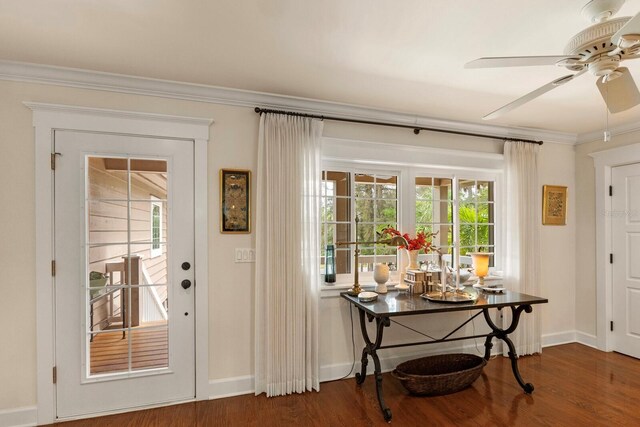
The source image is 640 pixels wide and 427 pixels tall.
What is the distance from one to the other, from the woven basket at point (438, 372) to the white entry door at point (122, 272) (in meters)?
1.76

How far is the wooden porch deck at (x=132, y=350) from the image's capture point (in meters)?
2.49

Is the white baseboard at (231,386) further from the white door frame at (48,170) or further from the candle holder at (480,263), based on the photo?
the candle holder at (480,263)

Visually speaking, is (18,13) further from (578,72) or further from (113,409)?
(578,72)

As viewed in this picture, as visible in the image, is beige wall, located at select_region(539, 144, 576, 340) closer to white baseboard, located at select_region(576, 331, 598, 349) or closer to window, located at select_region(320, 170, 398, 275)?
white baseboard, located at select_region(576, 331, 598, 349)

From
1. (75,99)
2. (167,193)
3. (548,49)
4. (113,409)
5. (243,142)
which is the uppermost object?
(548,49)

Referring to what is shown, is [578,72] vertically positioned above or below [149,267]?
above

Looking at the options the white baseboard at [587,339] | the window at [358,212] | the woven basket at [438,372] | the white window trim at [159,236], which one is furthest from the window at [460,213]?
the white window trim at [159,236]

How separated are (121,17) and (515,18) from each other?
2.09 metres

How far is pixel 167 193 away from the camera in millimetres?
2648

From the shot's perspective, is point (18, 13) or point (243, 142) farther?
point (243, 142)

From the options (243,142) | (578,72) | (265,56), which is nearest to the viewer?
(578,72)

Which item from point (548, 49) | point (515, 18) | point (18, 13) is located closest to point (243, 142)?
point (18, 13)

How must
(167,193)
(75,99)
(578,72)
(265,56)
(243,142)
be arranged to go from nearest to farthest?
(578,72), (265,56), (75,99), (167,193), (243,142)

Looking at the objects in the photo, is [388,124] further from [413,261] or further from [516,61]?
[516,61]
